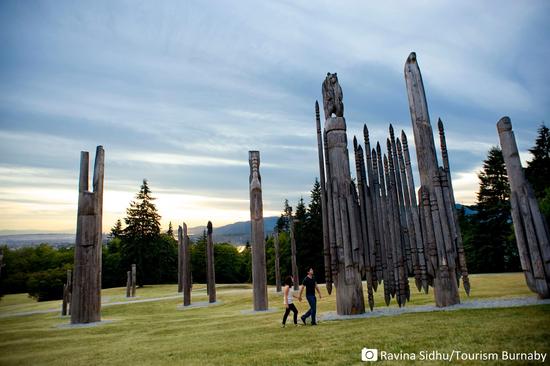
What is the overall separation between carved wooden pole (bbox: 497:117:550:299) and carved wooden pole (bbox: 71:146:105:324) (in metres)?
14.2

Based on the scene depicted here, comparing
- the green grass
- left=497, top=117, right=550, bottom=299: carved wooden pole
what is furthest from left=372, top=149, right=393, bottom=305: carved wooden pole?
left=497, top=117, right=550, bottom=299: carved wooden pole

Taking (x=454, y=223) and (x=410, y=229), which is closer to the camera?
(x=454, y=223)

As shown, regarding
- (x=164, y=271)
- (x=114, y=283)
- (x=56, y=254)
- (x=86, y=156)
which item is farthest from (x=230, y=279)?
(x=86, y=156)

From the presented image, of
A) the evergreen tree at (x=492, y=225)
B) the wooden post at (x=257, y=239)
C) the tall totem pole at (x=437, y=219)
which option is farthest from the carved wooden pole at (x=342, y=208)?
the evergreen tree at (x=492, y=225)

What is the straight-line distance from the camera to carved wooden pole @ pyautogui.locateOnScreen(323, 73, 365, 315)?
10.5 metres

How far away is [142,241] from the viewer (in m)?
48.3

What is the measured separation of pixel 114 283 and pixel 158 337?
48486 mm

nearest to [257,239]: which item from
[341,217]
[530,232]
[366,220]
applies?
[341,217]

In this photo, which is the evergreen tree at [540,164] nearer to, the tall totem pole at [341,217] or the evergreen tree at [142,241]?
the tall totem pole at [341,217]

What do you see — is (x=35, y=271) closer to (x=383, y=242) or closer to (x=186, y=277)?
(x=186, y=277)

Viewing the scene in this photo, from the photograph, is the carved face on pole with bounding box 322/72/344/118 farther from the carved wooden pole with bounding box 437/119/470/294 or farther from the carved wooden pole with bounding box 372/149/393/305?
the carved wooden pole with bounding box 437/119/470/294

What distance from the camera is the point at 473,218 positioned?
1527 inches

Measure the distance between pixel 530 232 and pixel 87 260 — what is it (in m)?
14.7

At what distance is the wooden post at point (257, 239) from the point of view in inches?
579
